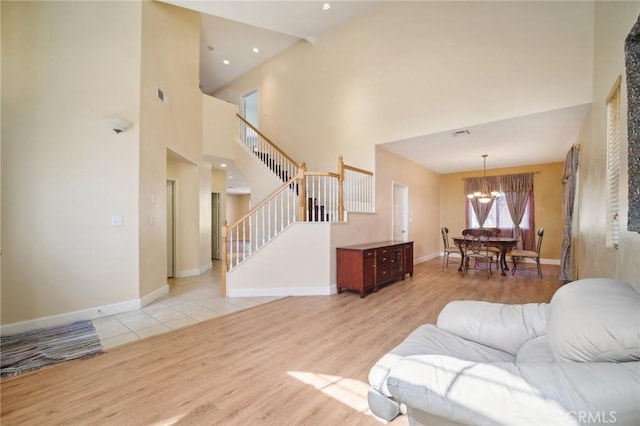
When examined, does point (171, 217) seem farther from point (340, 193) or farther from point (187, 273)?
point (340, 193)

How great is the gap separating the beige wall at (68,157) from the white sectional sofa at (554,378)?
3874 mm

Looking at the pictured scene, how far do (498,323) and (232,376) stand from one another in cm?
201

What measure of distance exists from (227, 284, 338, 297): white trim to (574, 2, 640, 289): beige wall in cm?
344

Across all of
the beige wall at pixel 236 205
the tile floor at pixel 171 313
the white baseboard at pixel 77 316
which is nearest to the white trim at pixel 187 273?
the tile floor at pixel 171 313

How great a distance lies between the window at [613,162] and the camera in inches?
100

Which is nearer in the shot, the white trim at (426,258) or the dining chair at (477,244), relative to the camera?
the dining chair at (477,244)

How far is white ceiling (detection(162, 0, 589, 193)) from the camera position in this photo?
15.5ft

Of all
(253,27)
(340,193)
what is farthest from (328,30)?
(340,193)

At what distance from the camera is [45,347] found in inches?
107

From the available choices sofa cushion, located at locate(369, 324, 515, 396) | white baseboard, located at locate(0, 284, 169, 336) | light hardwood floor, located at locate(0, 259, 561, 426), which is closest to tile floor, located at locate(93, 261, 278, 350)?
white baseboard, located at locate(0, 284, 169, 336)

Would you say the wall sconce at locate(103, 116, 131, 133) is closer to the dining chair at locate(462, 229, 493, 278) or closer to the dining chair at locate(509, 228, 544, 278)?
the dining chair at locate(462, 229, 493, 278)

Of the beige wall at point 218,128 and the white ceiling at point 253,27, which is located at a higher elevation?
the white ceiling at point 253,27

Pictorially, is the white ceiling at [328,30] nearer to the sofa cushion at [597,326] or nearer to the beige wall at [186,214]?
the beige wall at [186,214]

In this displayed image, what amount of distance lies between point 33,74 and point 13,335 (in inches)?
117
